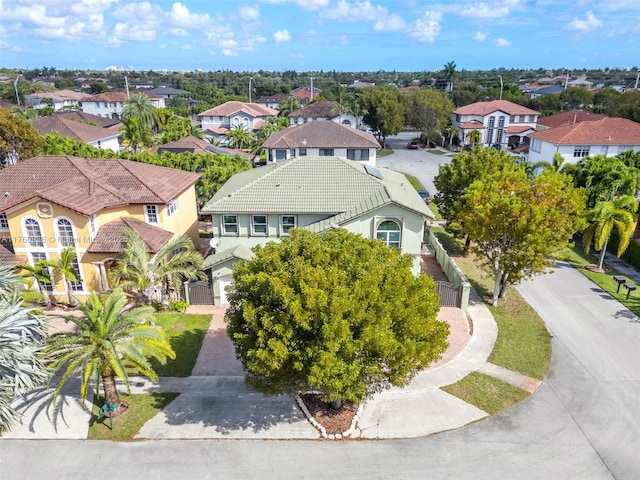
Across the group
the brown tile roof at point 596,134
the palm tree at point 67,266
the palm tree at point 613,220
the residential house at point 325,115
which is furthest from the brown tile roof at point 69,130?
the brown tile roof at point 596,134

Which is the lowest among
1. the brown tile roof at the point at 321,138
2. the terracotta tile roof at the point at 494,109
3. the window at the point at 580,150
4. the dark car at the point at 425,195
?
the dark car at the point at 425,195

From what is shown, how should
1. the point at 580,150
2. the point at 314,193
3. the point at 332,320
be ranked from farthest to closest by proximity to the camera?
1. the point at 580,150
2. the point at 314,193
3. the point at 332,320

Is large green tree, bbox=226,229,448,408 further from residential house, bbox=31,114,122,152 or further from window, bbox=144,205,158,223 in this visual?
residential house, bbox=31,114,122,152

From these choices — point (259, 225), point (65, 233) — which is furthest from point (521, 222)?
point (65, 233)

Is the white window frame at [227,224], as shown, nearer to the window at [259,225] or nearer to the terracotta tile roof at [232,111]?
the window at [259,225]

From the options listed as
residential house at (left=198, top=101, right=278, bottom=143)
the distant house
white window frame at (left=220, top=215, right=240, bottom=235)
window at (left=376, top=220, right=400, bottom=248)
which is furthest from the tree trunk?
the distant house

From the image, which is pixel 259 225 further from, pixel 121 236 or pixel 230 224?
pixel 121 236
